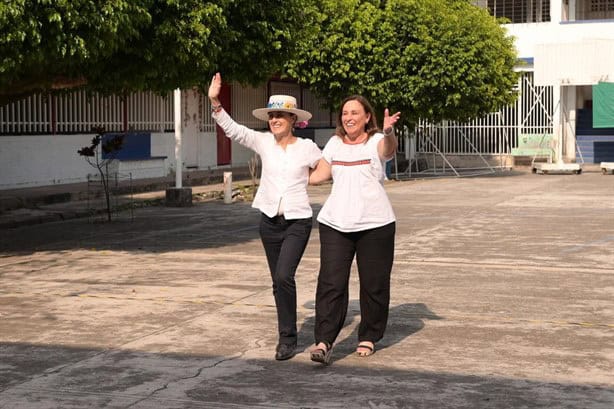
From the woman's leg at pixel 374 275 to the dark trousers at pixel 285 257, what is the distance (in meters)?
0.39

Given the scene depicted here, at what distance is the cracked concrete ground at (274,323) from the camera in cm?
645

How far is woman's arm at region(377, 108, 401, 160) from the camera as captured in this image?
7073mm

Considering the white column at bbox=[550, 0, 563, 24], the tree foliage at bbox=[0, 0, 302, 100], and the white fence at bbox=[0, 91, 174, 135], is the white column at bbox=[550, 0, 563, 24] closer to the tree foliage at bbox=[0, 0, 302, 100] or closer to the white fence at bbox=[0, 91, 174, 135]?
the white fence at bbox=[0, 91, 174, 135]

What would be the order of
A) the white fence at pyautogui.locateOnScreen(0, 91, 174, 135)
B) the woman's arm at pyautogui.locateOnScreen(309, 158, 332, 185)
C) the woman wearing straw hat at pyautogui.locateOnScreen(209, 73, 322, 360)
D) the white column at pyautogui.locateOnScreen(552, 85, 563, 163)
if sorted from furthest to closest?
1. the white column at pyautogui.locateOnScreen(552, 85, 563, 163)
2. the white fence at pyautogui.locateOnScreen(0, 91, 174, 135)
3. the woman's arm at pyautogui.locateOnScreen(309, 158, 332, 185)
4. the woman wearing straw hat at pyautogui.locateOnScreen(209, 73, 322, 360)

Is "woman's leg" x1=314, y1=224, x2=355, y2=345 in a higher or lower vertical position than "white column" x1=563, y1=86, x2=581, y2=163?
lower

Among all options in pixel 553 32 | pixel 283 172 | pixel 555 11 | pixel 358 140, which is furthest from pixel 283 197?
pixel 555 11

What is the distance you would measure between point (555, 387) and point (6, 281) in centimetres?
610

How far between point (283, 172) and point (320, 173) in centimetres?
25

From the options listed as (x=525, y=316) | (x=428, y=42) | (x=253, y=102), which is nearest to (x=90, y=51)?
(x=525, y=316)

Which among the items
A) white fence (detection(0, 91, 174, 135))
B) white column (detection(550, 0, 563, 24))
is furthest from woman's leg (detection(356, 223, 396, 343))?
white column (detection(550, 0, 563, 24))

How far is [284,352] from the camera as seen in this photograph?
23.8ft

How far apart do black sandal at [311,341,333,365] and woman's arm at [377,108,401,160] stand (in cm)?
125

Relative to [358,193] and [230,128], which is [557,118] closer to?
[230,128]

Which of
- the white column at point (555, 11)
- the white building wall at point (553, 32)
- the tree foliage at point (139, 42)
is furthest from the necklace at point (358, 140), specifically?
the white column at point (555, 11)
